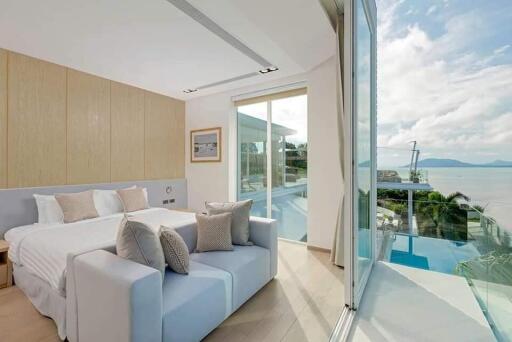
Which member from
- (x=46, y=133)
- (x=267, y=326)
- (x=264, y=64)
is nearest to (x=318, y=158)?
(x=264, y=64)

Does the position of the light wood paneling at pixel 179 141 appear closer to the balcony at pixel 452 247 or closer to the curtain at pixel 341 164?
the curtain at pixel 341 164

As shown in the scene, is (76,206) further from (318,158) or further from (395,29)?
(395,29)

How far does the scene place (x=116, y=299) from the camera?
4.22ft

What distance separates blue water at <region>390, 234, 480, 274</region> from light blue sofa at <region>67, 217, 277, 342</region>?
2.02 metres

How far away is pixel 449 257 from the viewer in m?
2.68

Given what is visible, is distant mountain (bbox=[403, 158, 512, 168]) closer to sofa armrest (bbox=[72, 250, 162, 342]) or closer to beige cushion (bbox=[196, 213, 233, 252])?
beige cushion (bbox=[196, 213, 233, 252])

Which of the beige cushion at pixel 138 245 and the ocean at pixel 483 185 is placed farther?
Answer: the ocean at pixel 483 185

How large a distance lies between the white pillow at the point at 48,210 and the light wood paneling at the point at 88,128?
1.52 feet

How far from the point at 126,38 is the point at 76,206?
6.71 feet

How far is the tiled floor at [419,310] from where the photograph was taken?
5.68 ft

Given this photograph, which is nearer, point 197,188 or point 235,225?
point 235,225

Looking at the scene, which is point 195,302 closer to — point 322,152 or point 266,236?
point 266,236

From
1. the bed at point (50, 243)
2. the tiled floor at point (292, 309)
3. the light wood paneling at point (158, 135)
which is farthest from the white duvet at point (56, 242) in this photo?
the light wood paneling at point (158, 135)

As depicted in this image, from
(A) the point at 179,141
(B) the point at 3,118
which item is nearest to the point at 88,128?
(B) the point at 3,118
